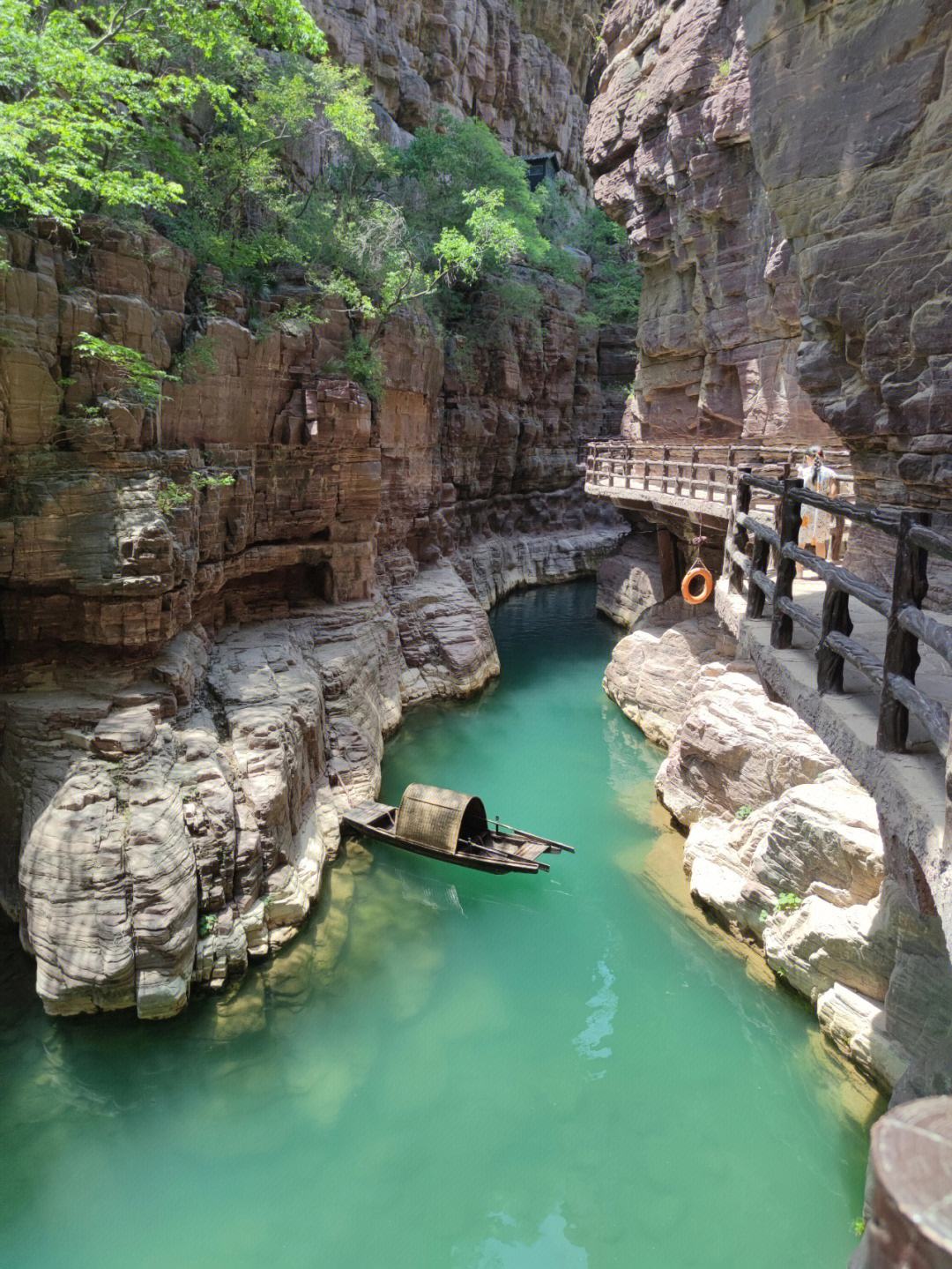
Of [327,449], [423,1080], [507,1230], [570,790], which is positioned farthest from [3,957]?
[327,449]

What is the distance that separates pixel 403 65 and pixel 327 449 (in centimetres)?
1909

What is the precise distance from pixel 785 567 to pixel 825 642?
3.73ft

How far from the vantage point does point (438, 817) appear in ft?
35.0

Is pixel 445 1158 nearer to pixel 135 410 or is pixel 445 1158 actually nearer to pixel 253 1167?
pixel 253 1167

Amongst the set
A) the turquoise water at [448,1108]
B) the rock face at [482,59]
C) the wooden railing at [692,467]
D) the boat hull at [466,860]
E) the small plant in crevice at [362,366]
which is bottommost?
the turquoise water at [448,1108]

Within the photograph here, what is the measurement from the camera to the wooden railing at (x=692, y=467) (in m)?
14.4

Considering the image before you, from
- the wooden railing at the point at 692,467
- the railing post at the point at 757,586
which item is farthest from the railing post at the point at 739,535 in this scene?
the wooden railing at the point at 692,467

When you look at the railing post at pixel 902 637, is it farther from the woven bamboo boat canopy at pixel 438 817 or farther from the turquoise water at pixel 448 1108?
the woven bamboo boat canopy at pixel 438 817

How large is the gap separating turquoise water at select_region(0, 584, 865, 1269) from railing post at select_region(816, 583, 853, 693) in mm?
5072

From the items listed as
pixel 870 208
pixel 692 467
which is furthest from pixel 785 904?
pixel 692 467

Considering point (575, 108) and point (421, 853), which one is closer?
point (421, 853)

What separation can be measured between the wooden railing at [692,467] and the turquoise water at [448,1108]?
7.50 metres

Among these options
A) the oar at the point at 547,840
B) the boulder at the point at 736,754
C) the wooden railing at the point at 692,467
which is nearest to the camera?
the boulder at the point at 736,754

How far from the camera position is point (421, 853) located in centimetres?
1096
